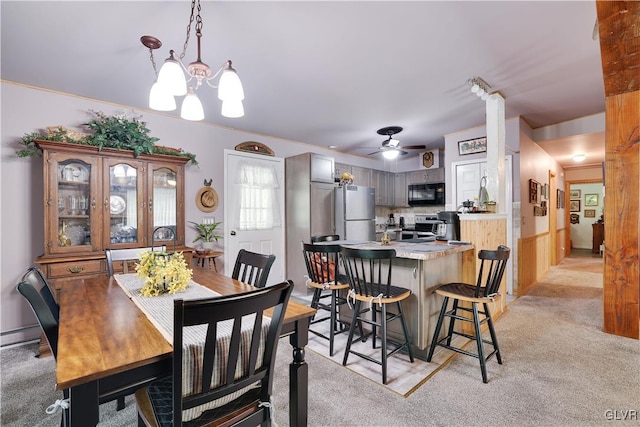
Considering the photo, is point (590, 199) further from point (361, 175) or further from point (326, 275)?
point (326, 275)

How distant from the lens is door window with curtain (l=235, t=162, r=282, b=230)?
4438mm

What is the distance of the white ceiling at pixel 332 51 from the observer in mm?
1901

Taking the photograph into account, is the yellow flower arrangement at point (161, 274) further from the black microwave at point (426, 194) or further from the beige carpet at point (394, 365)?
the black microwave at point (426, 194)

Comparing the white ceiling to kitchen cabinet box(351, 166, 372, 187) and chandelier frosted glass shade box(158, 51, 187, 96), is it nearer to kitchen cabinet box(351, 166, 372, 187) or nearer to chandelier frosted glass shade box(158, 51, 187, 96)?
chandelier frosted glass shade box(158, 51, 187, 96)

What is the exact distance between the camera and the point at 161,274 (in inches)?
63.3

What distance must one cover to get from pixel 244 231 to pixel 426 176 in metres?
3.83

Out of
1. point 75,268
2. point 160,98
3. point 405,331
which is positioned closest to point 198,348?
point 160,98

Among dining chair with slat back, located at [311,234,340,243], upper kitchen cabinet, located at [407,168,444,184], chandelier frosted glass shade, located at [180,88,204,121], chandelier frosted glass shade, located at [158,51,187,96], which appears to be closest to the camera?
chandelier frosted glass shade, located at [158,51,187,96]

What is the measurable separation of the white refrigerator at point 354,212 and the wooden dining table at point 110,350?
127 inches

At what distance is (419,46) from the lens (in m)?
2.30

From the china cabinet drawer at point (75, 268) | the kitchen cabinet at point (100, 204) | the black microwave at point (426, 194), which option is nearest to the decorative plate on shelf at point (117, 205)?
the kitchen cabinet at point (100, 204)

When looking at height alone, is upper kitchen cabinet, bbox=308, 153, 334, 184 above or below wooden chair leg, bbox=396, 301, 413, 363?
above

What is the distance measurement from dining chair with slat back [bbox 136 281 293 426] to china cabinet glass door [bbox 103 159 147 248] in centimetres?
233

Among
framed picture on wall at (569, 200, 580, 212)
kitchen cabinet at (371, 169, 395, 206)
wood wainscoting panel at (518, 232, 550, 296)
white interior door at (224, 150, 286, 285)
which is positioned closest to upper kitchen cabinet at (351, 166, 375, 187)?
kitchen cabinet at (371, 169, 395, 206)
